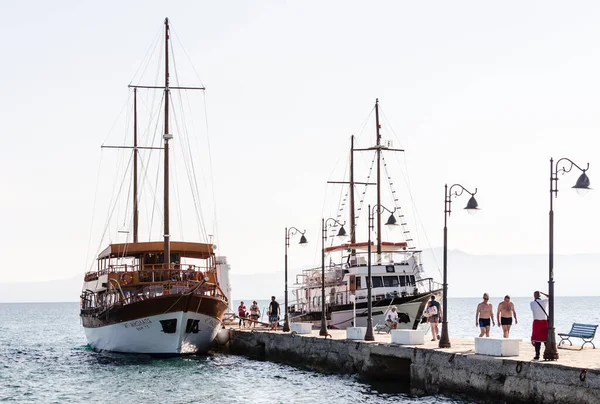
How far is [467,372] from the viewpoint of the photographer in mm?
23016

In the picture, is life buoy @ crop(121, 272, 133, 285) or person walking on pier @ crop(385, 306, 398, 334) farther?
life buoy @ crop(121, 272, 133, 285)

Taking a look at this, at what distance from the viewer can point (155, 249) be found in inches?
1715

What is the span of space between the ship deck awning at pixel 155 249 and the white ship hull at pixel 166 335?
3.68m

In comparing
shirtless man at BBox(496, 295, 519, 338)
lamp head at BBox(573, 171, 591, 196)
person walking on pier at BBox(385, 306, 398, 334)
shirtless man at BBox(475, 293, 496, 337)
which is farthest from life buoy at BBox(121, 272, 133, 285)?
lamp head at BBox(573, 171, 591, 196)

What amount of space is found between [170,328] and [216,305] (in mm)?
2506

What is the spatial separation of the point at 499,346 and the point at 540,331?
1.17 metres

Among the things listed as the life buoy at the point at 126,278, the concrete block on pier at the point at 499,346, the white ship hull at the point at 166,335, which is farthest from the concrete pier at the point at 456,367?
the life buoy at the point at 126,278

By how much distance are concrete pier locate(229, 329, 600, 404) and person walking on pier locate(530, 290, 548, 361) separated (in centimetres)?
51

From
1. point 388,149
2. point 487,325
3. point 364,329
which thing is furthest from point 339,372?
point 388,149

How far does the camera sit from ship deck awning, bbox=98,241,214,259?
4328 centimetres

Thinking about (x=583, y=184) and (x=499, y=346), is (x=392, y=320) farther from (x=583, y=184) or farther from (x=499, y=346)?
(x=583, y=184)

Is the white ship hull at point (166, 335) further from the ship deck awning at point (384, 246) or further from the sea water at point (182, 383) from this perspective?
the ship deck awning at point (384, 246)

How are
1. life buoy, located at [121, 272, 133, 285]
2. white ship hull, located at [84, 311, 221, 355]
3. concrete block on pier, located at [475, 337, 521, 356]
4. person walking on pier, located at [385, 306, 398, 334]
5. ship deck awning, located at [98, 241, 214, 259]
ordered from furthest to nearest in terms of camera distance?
ship deck awning, located at [98, 241, 214, 259] → life buoy, located at [121, 272, 133, 285] → white ship hull, located at [84, 311, 221, 355] → person walking on pier, located at [385, 306, 398, 334] → concrete block on pier, located at [475, 337, 521, 356]

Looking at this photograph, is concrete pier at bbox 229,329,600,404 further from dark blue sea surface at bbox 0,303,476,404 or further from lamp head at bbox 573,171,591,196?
lamp head at bbox 573,171,591,196
